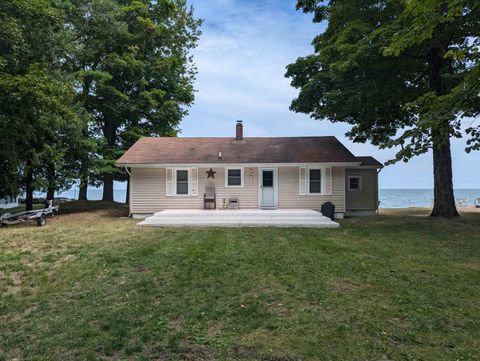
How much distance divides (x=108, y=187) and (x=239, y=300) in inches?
840

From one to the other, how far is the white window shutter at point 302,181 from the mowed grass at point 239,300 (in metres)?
6.46

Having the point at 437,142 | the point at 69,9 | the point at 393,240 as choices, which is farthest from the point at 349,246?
the point at 69,9

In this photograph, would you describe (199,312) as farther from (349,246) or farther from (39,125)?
(39,125)

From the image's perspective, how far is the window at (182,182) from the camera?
1572cm

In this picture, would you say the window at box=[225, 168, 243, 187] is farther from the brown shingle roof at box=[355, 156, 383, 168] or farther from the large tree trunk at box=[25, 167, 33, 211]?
the large tree trunk at box=[25, 167, 33, 211]

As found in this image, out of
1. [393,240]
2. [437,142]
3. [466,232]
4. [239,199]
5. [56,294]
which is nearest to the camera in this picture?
[56,294]

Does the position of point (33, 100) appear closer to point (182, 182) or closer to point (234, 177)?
point (182, 182)

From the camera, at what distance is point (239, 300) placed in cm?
480

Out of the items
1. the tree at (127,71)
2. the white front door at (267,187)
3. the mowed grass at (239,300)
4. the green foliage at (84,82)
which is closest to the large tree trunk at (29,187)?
the green foliage at (84,82)

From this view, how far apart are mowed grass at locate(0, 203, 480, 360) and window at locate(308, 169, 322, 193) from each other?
21.5ft

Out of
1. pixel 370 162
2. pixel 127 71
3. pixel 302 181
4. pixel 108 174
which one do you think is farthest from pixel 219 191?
pixel 127 71

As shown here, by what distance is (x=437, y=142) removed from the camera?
5562 mm

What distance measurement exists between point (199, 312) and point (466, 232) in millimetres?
10259

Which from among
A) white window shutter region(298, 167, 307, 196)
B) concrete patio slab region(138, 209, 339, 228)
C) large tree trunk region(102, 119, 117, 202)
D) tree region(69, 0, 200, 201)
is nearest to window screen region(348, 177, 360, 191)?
white window shutter region(298, 167, 307, 196)
